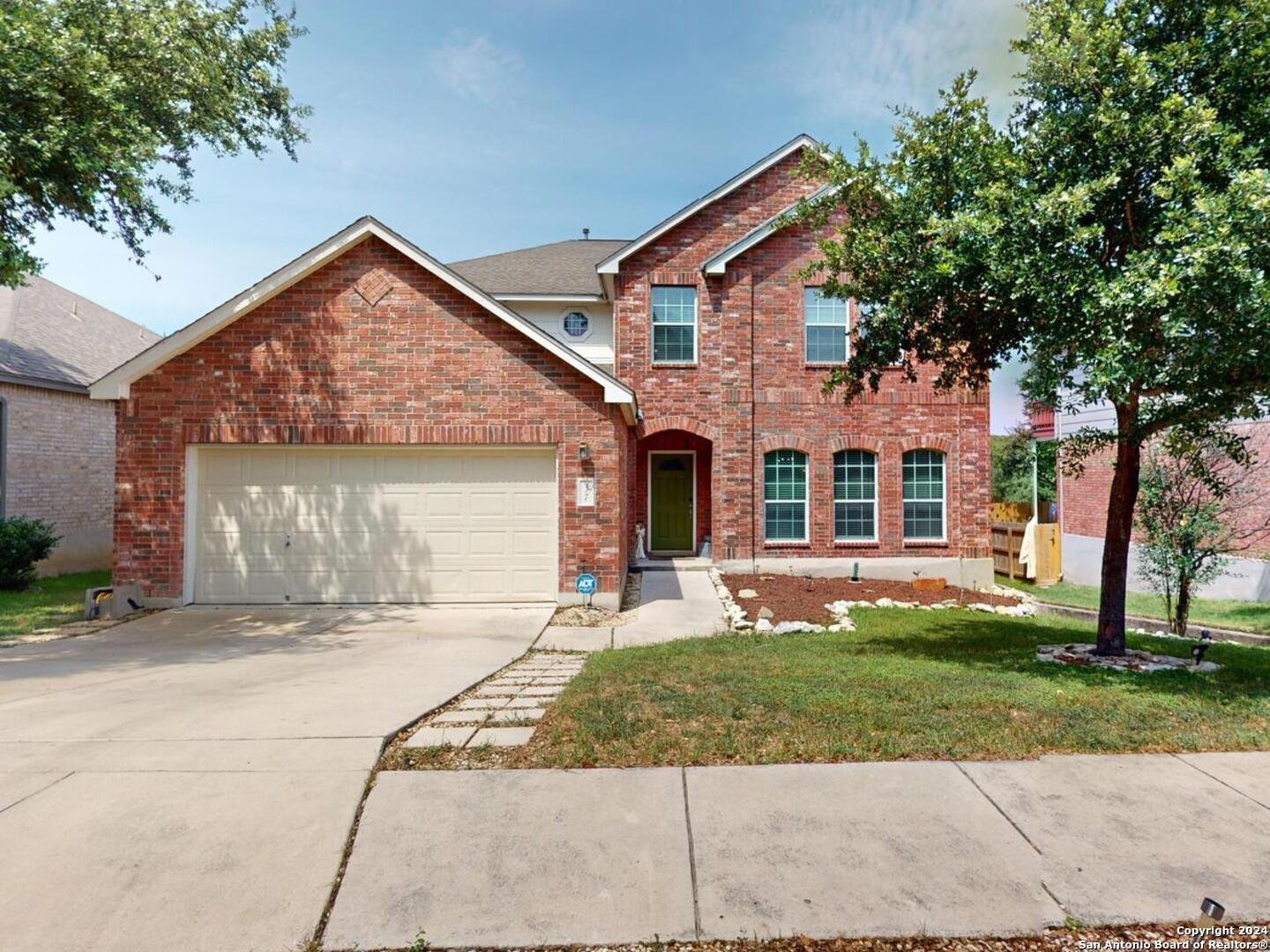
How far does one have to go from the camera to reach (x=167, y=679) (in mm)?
6496

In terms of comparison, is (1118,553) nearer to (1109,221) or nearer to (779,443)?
(1109,221)

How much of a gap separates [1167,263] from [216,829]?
7436 millimetres

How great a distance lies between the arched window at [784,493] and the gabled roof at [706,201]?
519cm

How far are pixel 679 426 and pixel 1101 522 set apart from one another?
1277cm

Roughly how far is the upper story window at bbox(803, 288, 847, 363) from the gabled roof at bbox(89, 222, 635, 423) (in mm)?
5991

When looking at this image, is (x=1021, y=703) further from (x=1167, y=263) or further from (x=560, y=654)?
(x=560, y=654)

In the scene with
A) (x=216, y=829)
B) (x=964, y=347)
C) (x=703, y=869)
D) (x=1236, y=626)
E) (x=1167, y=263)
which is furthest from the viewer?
(x=1236, y=626)

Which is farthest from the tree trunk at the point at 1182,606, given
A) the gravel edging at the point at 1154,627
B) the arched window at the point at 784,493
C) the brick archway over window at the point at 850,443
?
the arched window at the point at 784,493

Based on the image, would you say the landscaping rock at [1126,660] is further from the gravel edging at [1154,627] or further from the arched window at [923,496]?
the arched window at [923,496]

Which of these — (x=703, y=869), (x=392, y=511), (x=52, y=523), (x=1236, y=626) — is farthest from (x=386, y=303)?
(x=1236, y=626)

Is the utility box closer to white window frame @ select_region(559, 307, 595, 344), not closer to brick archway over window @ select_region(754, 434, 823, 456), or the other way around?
white window frame @ select_region(559, 307, 595, 344)

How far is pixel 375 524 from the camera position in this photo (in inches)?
418

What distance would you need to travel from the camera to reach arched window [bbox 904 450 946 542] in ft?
47.8

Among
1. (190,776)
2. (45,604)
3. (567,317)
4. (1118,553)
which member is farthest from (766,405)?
(45,604)
